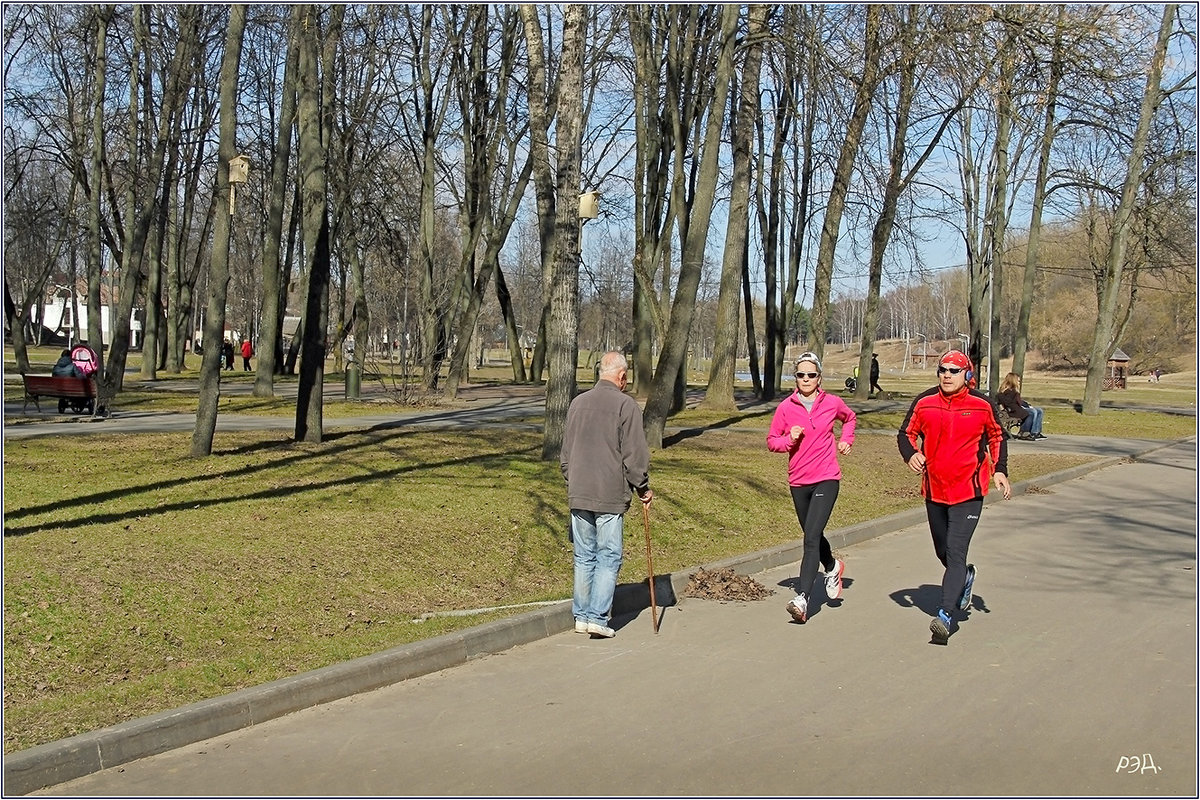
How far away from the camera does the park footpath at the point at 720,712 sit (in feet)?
18.6

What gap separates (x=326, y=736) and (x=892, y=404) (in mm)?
35696

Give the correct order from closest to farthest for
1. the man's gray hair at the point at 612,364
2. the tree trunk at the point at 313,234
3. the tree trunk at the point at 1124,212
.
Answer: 1. the man's gray hair at the point at 612,364
2. the tree trunk at the point at 313,234
3. the tree trunk at the point at 1124,212

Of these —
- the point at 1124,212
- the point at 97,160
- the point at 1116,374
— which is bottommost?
the point at 1116,374

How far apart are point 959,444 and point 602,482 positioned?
8.43ft

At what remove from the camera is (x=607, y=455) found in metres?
8.91

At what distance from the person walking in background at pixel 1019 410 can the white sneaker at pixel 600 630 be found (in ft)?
63.9

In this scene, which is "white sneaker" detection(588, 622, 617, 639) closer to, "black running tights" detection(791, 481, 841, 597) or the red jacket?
"black running tights" detection(791, 481, 841, 597)

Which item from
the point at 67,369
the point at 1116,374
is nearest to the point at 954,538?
the point at 67,369

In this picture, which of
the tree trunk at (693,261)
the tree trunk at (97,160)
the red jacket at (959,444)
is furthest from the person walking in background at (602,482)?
the tree trunk at (97,160)

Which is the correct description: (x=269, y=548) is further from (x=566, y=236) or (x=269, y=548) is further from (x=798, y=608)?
(x=566, y=236)

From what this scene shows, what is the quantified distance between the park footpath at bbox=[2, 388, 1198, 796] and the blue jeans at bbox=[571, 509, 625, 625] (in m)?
0.23

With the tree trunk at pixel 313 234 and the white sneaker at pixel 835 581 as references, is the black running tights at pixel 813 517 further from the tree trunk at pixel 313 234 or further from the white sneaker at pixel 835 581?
the tree trunk at pixel 313 234

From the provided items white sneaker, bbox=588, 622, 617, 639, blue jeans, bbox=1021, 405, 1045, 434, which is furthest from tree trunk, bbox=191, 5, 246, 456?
blue jeans, bbox=1021, 405, 1045, 434

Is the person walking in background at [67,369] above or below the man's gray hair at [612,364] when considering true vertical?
below
